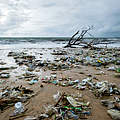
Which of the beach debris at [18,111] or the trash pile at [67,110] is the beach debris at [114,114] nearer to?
the trash pile at [67,110]

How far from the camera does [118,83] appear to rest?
2.95m

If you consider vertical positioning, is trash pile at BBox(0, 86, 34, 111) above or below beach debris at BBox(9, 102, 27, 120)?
above

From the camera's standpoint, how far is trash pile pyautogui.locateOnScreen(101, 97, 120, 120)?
5.37ft

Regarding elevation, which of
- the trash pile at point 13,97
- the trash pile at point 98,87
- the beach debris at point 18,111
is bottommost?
the beach debris at point 18,111

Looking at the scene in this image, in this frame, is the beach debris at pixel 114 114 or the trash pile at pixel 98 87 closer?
the beach debris at pixel 114 114

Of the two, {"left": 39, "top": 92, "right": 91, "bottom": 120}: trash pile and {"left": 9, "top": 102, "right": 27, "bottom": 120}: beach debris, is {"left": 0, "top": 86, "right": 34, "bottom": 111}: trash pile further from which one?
{"left": 39, "top": 92, "right": 91, "bottom": 120}: trash pile

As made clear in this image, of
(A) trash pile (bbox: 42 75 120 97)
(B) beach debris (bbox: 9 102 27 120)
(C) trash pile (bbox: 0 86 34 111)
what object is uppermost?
(A) trash pile (bbox: 42 75 120 97)

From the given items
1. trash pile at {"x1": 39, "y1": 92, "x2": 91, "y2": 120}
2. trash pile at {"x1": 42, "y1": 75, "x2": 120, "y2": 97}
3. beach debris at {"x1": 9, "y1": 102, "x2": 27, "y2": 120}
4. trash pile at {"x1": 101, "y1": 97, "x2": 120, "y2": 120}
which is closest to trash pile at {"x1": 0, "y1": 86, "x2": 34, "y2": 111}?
beach debris at {"x1": 9, "y1": 102, "x2": 27, "y2": 120}

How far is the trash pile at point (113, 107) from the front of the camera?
164 cm

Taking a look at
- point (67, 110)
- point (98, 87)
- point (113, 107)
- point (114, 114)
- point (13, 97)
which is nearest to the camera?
point (114, 114)

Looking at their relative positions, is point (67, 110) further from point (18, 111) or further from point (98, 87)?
point (98, 87)

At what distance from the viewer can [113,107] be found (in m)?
1.88

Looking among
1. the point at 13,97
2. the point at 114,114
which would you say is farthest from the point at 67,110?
the point at 13,97

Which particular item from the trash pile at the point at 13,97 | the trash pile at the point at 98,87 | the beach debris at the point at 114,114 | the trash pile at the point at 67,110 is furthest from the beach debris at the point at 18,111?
the beach debris at the point at 114,114
